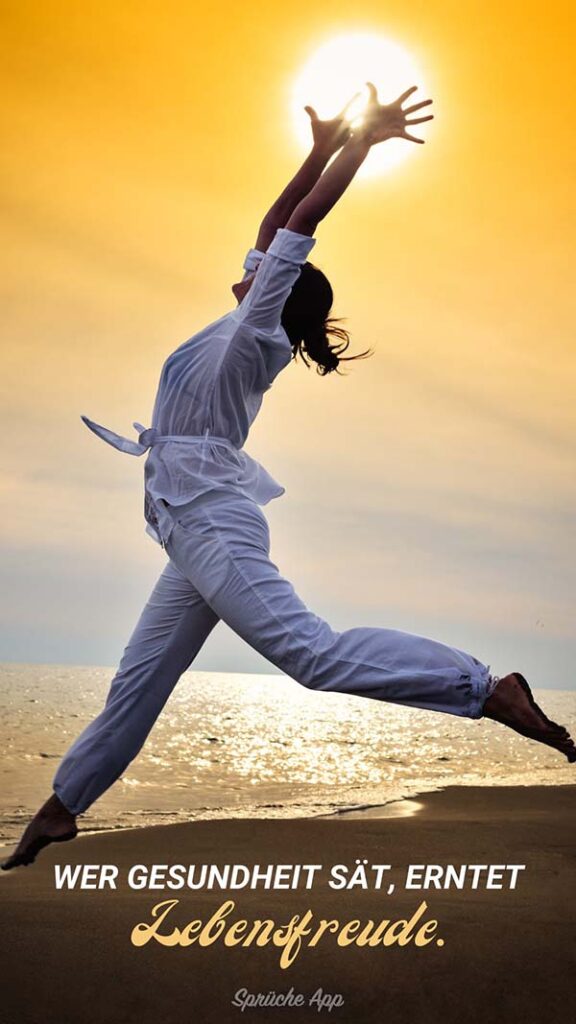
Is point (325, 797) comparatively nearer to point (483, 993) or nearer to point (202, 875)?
point (202, 875)

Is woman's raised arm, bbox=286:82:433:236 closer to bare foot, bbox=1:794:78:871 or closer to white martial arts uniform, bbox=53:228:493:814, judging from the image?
white martial arts uniform, bbox=53:228:493:814

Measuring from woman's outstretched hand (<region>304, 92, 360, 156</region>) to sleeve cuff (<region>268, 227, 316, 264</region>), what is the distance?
47 cm

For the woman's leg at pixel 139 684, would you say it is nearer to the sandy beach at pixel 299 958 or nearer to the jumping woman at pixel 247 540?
the jumping woman at pixel 247 540

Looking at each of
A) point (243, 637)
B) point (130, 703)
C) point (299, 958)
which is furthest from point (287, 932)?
point (243, 637)

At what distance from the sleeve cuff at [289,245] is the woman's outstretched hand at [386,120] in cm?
45

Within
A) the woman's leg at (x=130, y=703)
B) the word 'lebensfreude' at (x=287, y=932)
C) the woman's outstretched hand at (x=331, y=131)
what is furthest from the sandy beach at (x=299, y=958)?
the woman's outstretched hand at (x=331, y=131)

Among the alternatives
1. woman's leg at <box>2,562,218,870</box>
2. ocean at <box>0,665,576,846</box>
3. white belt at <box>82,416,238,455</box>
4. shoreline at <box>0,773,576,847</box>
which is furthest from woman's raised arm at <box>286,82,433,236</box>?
ocean at <box>0,665,576,846</box>

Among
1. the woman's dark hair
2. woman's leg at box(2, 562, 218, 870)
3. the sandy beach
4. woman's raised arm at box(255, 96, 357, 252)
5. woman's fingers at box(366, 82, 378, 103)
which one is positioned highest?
woman's fingers at box(366, 82, 378, 103)

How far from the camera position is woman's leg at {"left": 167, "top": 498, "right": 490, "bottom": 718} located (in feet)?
11.3

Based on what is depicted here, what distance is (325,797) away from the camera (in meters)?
11.1

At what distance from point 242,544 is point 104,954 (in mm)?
1838

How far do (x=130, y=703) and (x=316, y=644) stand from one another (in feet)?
3.18

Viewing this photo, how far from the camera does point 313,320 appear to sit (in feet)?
13.0

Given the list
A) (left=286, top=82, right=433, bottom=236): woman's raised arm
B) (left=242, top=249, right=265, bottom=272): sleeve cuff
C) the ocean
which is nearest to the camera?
(left=286, top=82, right=433, bottom=236): woman's raised arm
